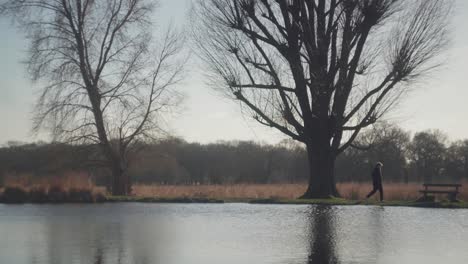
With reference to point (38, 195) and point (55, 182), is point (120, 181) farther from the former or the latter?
point (38, 195)

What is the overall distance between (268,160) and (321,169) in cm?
7041

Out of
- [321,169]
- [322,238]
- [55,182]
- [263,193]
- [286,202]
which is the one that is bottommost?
[322,238]

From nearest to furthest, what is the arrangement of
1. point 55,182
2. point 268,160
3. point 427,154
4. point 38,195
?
point 38,195 < point 55,182 < point 427,154 < point 268,160

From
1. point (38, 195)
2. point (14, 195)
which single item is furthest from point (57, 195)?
point (14, 195)

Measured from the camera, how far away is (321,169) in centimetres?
2748

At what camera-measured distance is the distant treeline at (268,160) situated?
3350 centimetres

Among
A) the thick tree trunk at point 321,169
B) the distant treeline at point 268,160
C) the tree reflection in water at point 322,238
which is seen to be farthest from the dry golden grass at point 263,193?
the tree reflection in water at point 322,238

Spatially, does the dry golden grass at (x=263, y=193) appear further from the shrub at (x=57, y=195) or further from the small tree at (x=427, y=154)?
the small tree at (x=427, y=154)

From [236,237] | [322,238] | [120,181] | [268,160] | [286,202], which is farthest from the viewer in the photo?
[268,160]

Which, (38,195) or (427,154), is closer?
(38,195)

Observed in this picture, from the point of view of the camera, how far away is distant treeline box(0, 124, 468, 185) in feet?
110

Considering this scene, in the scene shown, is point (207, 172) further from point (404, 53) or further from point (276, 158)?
point (404, 53)

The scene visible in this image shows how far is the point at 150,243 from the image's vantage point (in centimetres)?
1116

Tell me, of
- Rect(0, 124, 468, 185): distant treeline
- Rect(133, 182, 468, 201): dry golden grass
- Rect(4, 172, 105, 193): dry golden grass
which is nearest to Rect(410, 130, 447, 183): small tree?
Rect(0, 124, 468, 185): distant treeline
